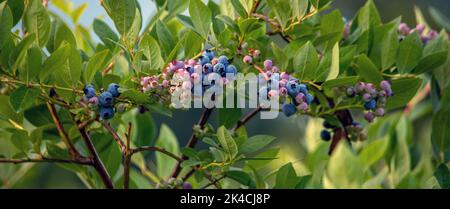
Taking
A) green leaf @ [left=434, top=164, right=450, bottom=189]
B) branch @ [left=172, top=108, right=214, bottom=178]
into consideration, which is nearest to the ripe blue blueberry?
branch @ [left=172, top=108, right=214, bottom=178]

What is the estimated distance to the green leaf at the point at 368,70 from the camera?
1.42 meters

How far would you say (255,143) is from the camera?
131cm

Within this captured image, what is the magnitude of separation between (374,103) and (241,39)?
0.93 feet

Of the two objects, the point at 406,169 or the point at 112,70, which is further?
the point at 406,169

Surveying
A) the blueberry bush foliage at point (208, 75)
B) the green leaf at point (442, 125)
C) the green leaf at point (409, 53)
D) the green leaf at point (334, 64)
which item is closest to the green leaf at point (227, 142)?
the blueberry bush foliage at point (208, 75)

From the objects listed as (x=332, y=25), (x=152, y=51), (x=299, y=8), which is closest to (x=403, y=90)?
(x=332, y=25)

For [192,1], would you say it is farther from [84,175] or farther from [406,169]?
[406,169]

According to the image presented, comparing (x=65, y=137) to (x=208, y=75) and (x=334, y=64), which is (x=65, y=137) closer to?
(x=208, y=75)

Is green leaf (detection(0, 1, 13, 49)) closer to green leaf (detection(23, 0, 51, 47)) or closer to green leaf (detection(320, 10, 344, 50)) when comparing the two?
green leaf (detection(23, 0, 51, 47))

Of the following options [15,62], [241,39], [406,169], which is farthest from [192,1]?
[406,169]

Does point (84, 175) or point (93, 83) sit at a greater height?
point (93, 83)

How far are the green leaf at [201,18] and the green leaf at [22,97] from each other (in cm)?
29

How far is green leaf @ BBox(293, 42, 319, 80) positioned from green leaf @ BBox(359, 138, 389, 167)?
54 centimetres

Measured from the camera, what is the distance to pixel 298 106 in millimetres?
1290
